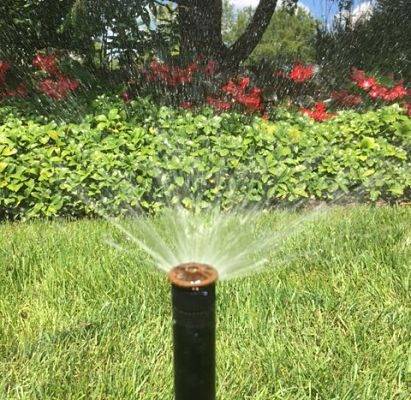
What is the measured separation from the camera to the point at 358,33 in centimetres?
836

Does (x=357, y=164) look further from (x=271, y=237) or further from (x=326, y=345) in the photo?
(x=326, y=345)

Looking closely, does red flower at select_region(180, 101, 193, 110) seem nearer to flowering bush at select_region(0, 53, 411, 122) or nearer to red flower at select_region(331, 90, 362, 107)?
flowering bush at select_region(0, 53, 411, 122)

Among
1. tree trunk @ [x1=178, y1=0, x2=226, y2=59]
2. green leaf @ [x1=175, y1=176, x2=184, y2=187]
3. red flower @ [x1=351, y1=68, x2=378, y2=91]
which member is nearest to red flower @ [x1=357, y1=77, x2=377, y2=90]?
red flower @ [x1=351, y1=68, x2=378, y2=91]

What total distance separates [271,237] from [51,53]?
362 cm

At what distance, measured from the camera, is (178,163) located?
157 inches

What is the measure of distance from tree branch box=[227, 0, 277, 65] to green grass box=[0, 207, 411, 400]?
4.74 metres

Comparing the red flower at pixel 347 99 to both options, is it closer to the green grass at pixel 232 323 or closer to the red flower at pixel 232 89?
the red flower at pixel 232 89

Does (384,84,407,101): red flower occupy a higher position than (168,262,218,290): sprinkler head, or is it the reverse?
(384,84,407,101): red flower

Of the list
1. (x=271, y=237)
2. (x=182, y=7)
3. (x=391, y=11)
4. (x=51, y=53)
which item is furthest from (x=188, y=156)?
(x=391, y=11)

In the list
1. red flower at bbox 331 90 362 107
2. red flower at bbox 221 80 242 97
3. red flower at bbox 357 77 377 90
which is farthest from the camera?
red flower at bbox 331 90 362 107

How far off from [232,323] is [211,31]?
5.50 meters

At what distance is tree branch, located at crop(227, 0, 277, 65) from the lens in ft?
24.0

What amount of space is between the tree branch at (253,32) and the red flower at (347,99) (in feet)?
6.13

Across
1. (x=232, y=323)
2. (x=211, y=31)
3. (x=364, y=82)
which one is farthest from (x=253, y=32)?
(x=232, y=323)
